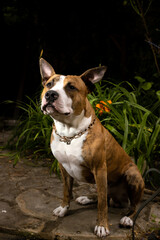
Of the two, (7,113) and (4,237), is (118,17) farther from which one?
(4,237)

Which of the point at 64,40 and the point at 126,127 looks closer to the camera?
the point at 126,127

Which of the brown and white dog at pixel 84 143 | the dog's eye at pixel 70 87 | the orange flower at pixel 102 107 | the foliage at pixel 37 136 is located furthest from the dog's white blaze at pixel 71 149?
the foliage at pixel 37 136

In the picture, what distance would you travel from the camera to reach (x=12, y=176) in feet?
10.9

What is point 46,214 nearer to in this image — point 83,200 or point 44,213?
point 44,213

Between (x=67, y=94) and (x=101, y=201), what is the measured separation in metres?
0.86

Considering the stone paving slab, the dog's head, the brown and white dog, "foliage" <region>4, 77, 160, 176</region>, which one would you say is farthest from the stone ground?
the dog's head

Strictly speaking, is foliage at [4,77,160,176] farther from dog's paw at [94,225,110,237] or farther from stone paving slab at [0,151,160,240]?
dog's paw at [94,225,110,237]

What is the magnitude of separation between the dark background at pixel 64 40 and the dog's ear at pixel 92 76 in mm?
4332

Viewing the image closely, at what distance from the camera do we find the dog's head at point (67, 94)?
1.90 metres

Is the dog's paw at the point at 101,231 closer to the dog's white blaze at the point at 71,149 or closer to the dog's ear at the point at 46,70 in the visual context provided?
the dog's white blaze at the point at 71,149

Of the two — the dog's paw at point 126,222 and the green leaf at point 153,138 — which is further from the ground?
the green leaf at point 153,138

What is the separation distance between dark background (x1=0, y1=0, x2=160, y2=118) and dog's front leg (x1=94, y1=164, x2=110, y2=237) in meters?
4.51

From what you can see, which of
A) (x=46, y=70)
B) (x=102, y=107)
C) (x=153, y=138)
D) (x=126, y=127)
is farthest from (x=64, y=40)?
(x=46, y=70)

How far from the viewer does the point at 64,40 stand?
6.88 m
